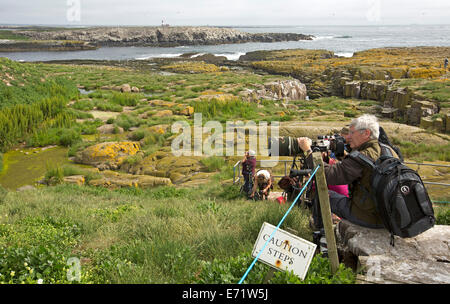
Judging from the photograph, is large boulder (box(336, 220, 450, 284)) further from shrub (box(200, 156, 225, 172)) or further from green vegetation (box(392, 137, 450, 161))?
green vegetation (box(392, 137, 450, 161))

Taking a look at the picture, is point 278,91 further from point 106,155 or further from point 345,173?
point 345,173

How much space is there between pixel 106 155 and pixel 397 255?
11226 millimetres

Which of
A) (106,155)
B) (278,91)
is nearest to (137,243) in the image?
(106,155)

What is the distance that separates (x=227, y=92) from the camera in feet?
79.8

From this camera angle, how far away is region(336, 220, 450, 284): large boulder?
2.70 metres

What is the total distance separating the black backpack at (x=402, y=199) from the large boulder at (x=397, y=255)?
9.7 inches

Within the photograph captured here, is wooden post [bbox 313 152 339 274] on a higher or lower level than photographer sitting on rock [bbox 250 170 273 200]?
higher

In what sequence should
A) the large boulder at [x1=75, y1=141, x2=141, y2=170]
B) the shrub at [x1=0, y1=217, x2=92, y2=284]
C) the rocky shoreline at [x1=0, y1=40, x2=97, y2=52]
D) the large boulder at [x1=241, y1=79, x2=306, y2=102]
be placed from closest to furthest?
the shrub at [x1=0, y1=217, x2=92, y2=284]
the large boulder at [x1=75, y1=141, x2=141, y2=170]
the large boulder at [x1=241, y1=79, x2=306, y2=102]
the rocky shoreline at [x1=0, y1=40, x2=97, y2=52]

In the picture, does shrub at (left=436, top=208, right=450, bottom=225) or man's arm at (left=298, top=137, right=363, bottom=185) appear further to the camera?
shrub at (left=436, top=208, right=450, bottom=225)

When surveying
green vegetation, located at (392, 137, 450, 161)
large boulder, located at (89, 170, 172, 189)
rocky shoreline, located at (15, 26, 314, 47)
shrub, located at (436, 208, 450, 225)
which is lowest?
large boulder, located at (89, 170, 172, 189)

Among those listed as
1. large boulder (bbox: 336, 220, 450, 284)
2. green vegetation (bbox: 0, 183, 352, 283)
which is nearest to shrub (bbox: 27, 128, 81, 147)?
green vegetation (bbox: 0, 183, 352, 283)

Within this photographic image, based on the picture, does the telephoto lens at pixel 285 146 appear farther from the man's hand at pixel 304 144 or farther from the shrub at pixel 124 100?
the shrub at pixel 124 100

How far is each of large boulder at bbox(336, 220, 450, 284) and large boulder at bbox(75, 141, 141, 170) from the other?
1009 centimetres

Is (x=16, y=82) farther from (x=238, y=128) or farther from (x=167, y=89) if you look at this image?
(x=238, y=128)
